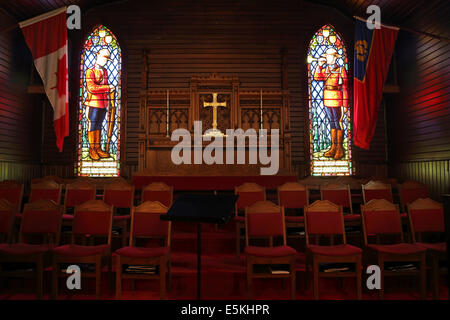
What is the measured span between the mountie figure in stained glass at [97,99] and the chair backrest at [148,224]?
16.0 ft

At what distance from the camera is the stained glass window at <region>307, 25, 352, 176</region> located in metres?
8.51

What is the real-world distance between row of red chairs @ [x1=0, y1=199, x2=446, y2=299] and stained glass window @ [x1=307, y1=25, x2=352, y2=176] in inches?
166

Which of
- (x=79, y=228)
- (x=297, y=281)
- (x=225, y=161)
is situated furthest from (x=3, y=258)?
(x=225, y=161)

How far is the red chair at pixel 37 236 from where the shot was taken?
3594 millimetres

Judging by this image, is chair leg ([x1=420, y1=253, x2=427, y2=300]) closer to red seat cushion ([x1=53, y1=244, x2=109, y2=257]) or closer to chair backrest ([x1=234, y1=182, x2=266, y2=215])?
chair backrest ([x1=234, y1=182, x2=266, y2=215])

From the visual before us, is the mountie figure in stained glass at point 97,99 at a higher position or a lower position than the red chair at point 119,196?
higher

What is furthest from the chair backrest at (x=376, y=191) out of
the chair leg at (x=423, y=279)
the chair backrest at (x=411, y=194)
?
the chair leg at (x=423, y=279)

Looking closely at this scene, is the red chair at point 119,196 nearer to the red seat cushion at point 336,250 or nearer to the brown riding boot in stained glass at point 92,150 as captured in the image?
the red seat cushion at point 336,250

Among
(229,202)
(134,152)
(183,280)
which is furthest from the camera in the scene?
(134,152)

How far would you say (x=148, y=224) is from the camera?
4027 mm

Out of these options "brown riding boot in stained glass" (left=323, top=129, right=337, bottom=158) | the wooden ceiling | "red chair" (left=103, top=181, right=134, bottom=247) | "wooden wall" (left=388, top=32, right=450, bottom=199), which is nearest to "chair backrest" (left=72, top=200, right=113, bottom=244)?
"red chair" (left=103, top=181, right=134, bottom=247)

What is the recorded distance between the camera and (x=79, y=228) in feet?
13.4

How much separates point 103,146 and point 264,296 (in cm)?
627

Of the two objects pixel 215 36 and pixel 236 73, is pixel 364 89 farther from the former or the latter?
pixel 215 36
